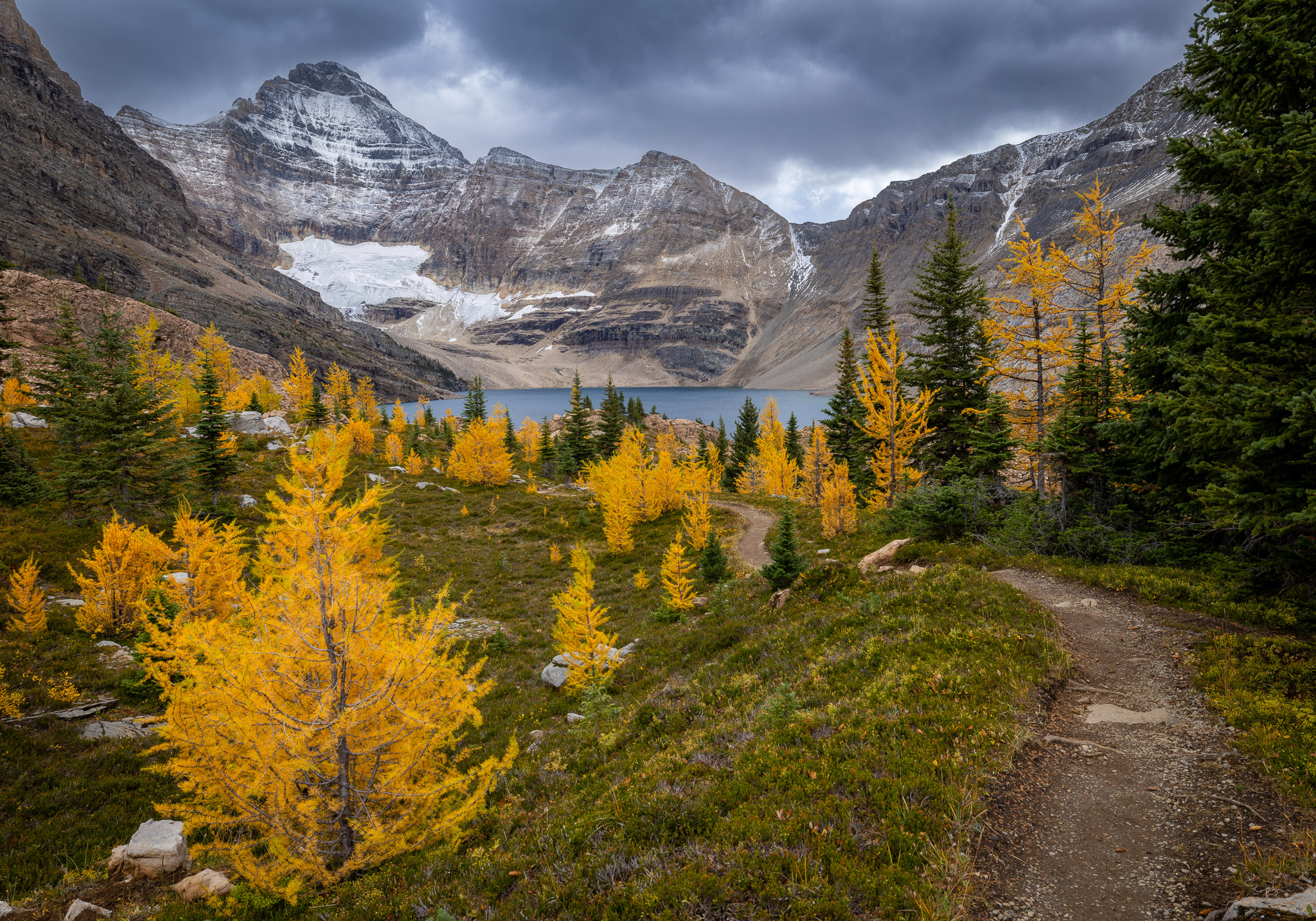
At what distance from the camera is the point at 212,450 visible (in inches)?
931

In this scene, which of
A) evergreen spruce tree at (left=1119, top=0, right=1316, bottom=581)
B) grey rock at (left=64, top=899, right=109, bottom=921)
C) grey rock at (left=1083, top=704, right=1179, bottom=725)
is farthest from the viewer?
grey rock at (left=1083, top=704, right=1179, bottom=725)

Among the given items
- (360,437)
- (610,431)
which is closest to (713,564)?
(610,431)

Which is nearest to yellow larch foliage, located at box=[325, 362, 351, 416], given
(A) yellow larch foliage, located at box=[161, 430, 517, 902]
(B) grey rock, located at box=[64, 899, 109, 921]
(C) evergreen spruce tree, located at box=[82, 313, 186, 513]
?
(C) evergreen spruce tree, located at box=[82, 313, 186, 513]

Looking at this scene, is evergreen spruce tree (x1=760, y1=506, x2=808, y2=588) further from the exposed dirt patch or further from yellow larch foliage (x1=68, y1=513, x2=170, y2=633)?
yellow larch foliage (x1=68, y1=513, x2=170, y2=633)

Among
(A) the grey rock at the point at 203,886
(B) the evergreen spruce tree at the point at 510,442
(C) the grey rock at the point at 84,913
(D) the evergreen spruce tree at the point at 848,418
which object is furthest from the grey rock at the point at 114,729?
(B) the evergreen spruce tree at the point at 510,442

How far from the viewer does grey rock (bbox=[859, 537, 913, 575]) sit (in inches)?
576

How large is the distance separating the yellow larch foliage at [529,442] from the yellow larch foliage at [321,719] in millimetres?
50640

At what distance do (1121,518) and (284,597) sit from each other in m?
18.7

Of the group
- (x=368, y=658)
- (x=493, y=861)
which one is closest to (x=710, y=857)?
(x=493, y=861)

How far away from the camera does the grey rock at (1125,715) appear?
21.1 ft

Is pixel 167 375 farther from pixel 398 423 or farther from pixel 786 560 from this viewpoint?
pixel 786 560

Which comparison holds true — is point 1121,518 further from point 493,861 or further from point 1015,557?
point 493,861

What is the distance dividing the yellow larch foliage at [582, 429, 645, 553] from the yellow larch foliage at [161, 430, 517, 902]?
18.9 meters

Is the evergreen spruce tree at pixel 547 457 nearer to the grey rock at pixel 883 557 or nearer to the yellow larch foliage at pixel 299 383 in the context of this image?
the yellow larch foliage at pixel 299 383
